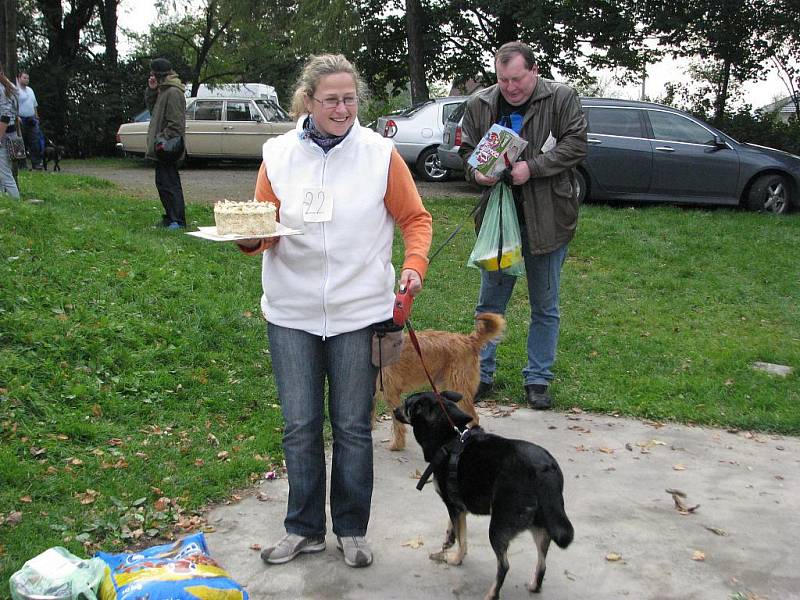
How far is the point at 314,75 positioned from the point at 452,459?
1643 millimetres

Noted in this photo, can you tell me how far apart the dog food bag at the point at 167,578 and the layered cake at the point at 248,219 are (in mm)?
1222

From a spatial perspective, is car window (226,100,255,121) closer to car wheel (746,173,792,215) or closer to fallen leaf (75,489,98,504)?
car wheel (746,173,792,215)

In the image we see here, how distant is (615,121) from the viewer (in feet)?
42.1

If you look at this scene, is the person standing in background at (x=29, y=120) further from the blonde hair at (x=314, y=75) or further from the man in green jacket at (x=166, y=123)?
the blonde hair at (x=314, y=75)

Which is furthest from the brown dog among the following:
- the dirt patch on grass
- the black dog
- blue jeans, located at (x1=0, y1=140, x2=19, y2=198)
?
the dirt patch on grass

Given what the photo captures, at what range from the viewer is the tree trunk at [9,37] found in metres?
12.8

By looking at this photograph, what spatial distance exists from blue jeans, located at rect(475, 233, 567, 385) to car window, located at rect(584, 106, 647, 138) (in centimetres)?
766

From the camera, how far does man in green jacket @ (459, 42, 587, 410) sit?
17.2ft

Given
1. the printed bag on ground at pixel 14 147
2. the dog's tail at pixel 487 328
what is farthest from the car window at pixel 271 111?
the dog's tail at pixel 487 328

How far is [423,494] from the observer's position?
445 cm

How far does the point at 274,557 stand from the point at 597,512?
1614 millimetres

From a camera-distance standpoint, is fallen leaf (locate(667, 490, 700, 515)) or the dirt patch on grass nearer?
fallen leaf (locate(667, 490, 700, 515))

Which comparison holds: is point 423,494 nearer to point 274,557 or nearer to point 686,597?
point 274,557

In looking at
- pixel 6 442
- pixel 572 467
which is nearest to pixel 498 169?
pixel 572 467
